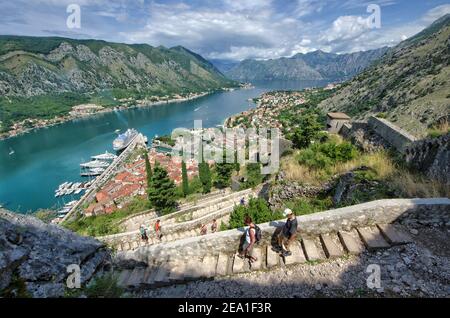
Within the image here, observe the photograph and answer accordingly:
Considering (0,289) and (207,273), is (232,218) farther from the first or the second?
(0,289)

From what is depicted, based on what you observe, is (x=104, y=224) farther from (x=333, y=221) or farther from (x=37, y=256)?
(x=333, y=221)

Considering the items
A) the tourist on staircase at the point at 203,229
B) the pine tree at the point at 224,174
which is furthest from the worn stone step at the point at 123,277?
the pine tree at the point at 224,174

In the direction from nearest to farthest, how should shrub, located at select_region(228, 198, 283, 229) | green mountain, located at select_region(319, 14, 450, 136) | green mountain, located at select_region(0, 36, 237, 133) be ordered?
shrub, located at select_region(228, 198, 283, 229) → green mountain, located at select_region(319, 14, 450, 136) → green mountain, located at select_region(0, 36, 237, 133)

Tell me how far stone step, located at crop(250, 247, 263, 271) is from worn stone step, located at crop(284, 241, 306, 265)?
467 millimetres

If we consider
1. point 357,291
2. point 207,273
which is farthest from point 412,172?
point 207,273

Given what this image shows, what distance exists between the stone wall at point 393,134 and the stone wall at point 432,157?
906 mm

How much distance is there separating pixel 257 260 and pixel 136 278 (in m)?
2.43

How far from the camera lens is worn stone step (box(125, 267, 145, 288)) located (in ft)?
15.8

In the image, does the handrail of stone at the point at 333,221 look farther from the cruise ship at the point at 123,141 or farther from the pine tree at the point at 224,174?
the cruise ship at the point at 123,141

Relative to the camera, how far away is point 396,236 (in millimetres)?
4445

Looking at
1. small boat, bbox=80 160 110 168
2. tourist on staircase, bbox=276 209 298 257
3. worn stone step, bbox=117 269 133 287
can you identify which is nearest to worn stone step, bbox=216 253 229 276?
tourist on staircase, bbox=276 209 298 257

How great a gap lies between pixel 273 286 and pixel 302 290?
458 millimetres

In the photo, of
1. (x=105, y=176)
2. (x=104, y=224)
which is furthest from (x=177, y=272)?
(x=105, y=176)

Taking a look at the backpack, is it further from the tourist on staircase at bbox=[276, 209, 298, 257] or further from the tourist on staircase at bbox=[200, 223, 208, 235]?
the tourist on staircase at bbox=[200, 223, 208, 235]
